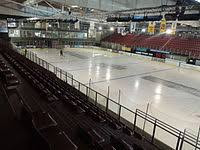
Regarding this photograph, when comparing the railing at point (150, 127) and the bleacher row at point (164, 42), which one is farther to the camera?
the bleacher row at point (164, 42)

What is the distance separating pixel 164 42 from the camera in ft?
89.9

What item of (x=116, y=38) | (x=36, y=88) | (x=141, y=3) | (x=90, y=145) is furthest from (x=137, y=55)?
(x=90, y=145)

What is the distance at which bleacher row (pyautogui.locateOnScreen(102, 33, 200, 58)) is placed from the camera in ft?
75.7

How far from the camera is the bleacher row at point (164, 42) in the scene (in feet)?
75.7

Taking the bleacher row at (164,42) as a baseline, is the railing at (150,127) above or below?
below

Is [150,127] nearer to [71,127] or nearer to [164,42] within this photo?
[71,127]

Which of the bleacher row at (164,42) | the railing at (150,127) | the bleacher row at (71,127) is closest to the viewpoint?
the bleacher row at (71,127)

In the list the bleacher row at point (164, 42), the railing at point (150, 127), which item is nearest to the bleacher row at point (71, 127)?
the railing at point (150, 127)

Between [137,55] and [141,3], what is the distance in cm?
1419

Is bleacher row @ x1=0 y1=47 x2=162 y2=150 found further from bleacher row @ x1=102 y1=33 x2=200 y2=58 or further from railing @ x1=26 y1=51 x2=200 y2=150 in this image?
bleacher row @ x1=102 y1=33 x2=200 y2=58

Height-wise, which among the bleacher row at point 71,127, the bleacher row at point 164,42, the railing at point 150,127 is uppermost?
the bleacher row at point 164,42

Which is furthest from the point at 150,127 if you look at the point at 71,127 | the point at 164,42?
the point at 164,42

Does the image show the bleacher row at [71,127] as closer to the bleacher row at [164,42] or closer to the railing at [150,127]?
the railing at [150,127]

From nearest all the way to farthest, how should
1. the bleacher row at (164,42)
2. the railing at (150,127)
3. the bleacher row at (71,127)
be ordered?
the bleacher row at (71,127), the railing at (150,127), the bleacher row at (164,42)
